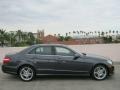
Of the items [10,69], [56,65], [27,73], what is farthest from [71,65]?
[10,69]

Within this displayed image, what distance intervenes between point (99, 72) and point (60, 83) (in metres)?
1.70

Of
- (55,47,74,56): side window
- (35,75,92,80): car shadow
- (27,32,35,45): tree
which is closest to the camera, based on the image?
(55,47,74,56): side window

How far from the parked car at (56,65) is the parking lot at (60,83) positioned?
0.31 metres

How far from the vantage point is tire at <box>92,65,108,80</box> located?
11250 mm

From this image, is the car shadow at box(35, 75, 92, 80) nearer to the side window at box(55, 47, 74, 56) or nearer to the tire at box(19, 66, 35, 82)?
the tire at box(19, 66, 35, 82)

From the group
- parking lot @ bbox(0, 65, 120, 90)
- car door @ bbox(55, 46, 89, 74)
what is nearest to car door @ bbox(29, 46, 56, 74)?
car door @ bbox(55, 46, 89, 74)

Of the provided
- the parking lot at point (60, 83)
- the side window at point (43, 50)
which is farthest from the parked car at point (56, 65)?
the parking lot at point (60, 83)

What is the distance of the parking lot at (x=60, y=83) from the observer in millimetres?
9648

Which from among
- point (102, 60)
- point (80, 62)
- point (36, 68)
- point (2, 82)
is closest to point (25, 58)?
point (36, 68)

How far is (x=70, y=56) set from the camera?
1130 cm

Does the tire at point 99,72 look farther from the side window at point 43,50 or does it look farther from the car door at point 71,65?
the side window at point 43,50

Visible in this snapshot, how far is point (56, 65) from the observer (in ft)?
36.8

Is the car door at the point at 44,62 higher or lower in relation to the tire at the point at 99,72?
higher

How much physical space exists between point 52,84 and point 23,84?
1.06m
